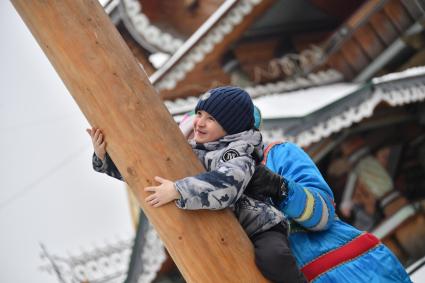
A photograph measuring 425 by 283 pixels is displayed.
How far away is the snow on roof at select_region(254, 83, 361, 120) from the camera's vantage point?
199 inches

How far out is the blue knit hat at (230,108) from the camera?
179 centimetres

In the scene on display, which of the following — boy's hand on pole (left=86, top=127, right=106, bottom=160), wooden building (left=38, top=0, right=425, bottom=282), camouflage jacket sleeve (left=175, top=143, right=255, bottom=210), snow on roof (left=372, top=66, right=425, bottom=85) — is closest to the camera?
camouflage jacket sleeve (left=175, top=143, right=255, bottom=210)

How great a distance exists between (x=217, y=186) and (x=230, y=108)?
341mm

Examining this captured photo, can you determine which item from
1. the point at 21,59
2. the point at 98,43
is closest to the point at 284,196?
the point at 98,43

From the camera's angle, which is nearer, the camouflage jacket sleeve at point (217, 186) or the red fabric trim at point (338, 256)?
the camouflage jacket sleeve at point (217, 186)

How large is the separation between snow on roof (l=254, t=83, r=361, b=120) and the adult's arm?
2708 mm

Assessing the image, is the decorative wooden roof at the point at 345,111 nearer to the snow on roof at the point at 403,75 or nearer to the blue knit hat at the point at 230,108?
the snow on roof at the point at 403,75

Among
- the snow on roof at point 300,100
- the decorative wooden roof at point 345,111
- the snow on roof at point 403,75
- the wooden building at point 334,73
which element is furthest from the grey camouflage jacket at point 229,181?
the snow on roof at point 403,75

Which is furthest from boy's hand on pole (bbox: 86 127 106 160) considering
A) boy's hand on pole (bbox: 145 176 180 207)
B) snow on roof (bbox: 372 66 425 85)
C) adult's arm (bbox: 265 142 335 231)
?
snow on roof (bbox: 372 66 425 85)

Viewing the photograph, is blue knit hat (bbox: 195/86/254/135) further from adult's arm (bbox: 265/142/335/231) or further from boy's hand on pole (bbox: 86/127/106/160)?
boy's hand on pole (bbox: 86/127/106/160)

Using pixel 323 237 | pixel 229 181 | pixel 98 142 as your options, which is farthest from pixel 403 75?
pixel 98 142

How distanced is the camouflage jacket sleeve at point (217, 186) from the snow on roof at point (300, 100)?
3133 millimetres

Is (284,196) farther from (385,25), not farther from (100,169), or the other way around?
(385,25)

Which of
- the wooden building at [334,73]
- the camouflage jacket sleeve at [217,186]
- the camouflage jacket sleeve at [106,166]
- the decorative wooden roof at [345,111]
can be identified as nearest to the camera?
the camouflage jacket sleeve at [217,186]
